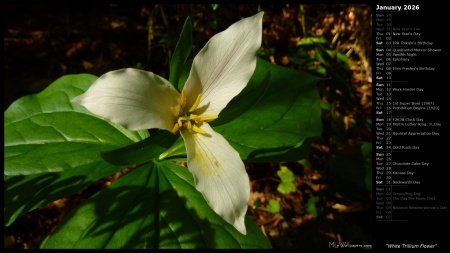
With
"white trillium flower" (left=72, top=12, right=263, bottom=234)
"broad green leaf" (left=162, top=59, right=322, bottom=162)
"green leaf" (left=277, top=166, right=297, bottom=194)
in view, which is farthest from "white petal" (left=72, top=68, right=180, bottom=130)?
"green leaf" (left=277, top=166, right=297, bottom=194)

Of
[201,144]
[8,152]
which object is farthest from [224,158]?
[8,152]

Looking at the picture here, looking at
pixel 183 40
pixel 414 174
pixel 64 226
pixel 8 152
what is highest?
pixel 183 40

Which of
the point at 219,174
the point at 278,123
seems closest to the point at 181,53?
the point at 219,174

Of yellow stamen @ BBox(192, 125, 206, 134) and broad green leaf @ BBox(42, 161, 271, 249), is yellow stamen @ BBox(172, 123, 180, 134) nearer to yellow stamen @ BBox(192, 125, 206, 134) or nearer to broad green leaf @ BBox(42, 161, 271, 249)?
yellow stamen @ BBox(192, 125, 206, 134)

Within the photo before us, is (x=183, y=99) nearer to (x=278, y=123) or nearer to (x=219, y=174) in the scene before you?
(x=219, y=174)

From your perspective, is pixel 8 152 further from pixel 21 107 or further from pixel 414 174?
pixel 414 174
